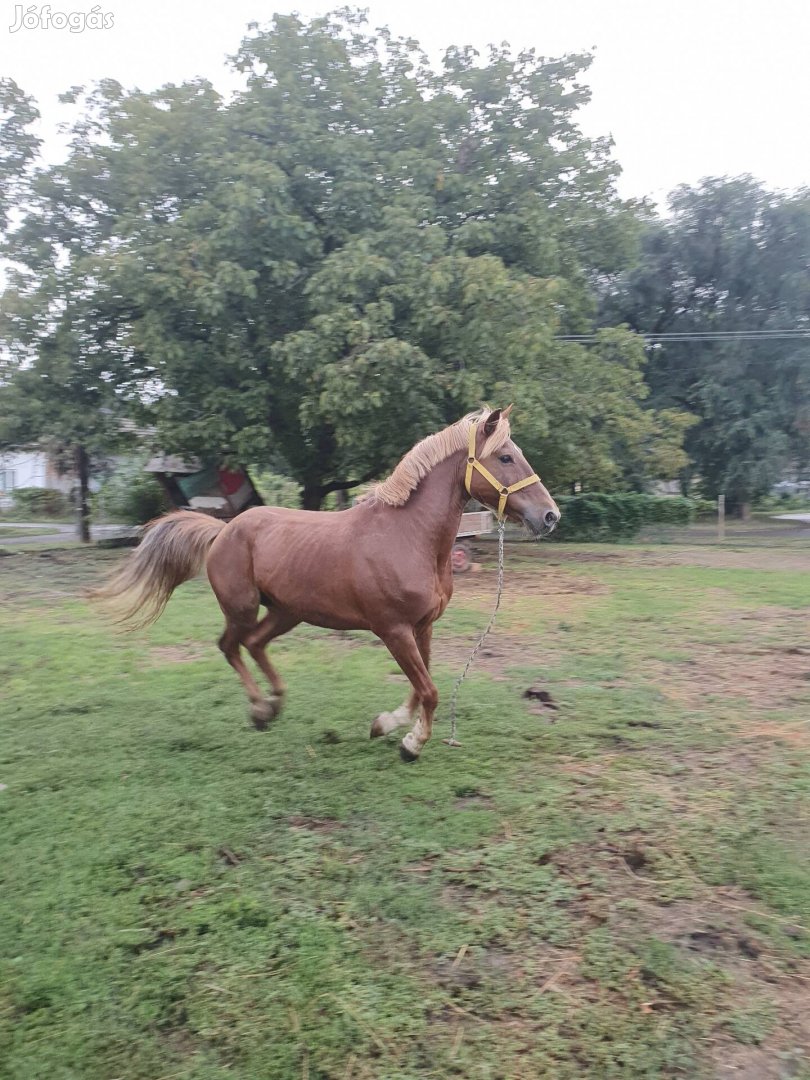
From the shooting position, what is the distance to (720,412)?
95.6ft

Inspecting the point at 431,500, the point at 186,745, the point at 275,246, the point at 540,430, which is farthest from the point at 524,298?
the point at 186,745

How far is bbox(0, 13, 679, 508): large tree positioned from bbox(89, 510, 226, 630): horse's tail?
22.2 feet

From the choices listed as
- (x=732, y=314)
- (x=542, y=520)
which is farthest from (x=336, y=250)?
(x=732, y=314)

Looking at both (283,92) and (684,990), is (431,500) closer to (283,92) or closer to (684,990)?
(684,990)

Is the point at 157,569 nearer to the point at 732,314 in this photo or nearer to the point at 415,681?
the point at 415,681

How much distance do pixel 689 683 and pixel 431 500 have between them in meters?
2.90

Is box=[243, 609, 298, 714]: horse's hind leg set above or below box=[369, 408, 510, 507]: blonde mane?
below

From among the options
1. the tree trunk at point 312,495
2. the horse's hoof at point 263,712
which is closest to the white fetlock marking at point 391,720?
the horse's hoof at point 263,712

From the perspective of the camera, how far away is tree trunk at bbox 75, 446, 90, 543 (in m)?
19.8

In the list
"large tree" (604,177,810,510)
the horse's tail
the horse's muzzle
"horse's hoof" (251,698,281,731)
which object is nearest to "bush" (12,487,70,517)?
"large tree" (604,177,810,510)

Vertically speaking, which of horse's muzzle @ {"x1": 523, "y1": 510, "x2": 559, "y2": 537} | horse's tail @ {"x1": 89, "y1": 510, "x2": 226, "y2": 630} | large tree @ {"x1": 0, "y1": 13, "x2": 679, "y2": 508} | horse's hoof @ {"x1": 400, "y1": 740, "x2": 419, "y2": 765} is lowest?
horse's hoof @ {"x1": 400, "y1": 740, "x2": 419, "y2": 765}

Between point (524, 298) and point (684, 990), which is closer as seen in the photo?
point (684, 990)

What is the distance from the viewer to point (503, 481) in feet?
14.2

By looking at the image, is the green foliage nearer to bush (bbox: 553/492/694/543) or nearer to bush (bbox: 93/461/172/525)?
bush (bbox: 93/461/172/525)
